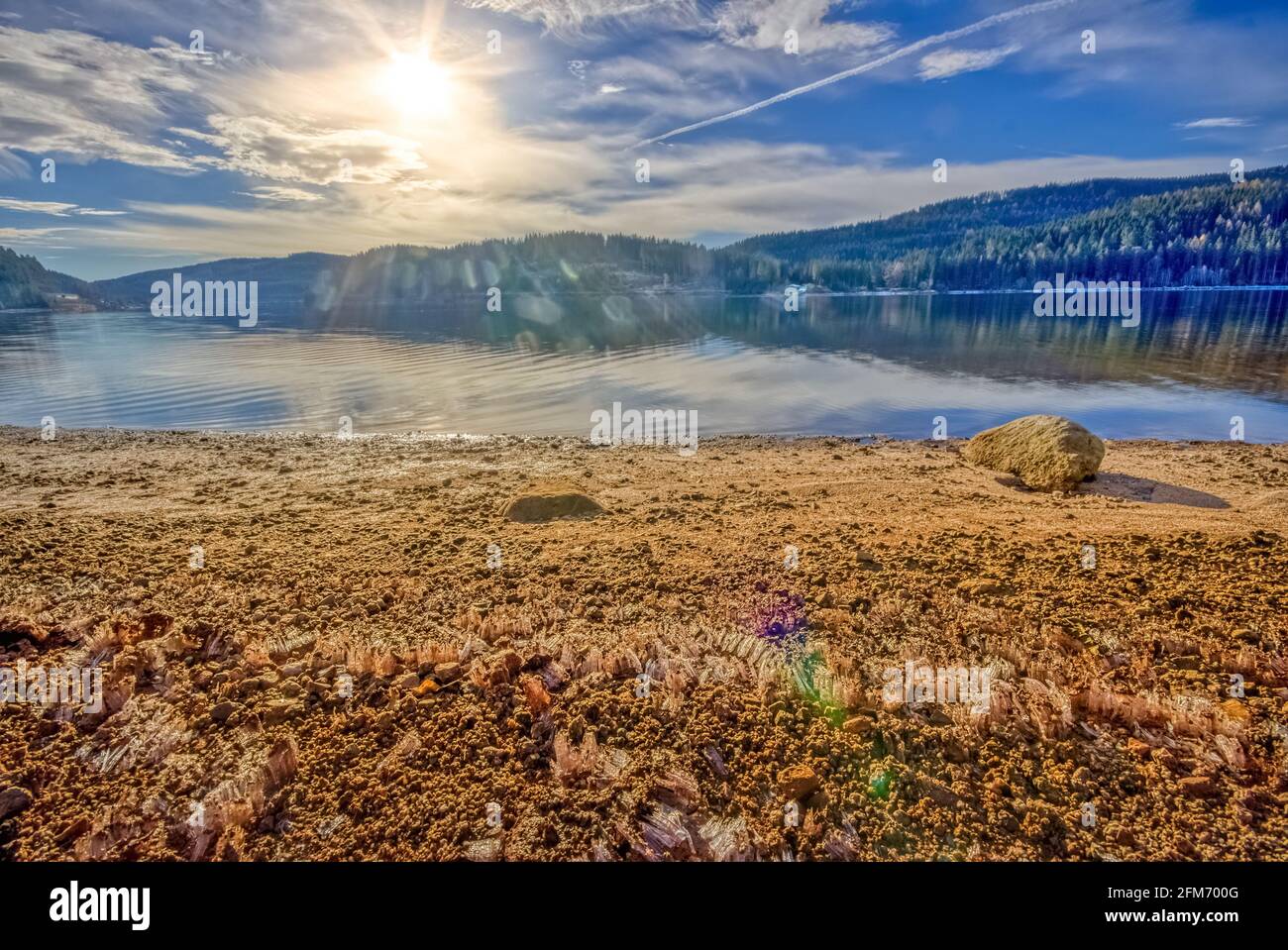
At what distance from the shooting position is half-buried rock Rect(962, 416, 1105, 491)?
467 inches

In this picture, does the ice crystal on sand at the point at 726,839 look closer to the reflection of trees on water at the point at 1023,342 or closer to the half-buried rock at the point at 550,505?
the half-buried rock at the point at 550,505

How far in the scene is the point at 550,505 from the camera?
10031 mm

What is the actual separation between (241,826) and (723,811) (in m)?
2.90

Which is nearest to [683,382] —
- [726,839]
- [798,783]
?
[798,783]

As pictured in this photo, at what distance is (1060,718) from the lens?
4.48 metres

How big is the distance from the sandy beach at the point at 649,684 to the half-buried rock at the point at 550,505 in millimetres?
312

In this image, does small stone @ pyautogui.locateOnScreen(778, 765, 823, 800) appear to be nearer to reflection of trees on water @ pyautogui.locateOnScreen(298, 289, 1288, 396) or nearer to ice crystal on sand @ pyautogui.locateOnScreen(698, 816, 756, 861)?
ice crystal on sand @ pyautogui.locateOnScreen(698, 816, 756, 861)

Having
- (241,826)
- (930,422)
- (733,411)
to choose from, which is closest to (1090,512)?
(241,826)

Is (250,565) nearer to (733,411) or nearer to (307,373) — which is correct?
(733,411)

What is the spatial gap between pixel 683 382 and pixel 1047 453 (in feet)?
76.0

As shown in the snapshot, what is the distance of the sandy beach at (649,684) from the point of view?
366 cm

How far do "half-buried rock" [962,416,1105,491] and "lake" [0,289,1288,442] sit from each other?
8.62m

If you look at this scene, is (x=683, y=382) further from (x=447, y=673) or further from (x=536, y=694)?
(x=536, y=694)

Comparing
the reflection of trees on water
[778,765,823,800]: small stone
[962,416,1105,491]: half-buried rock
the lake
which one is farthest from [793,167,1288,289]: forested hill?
[778,765,823,800]: small stone
